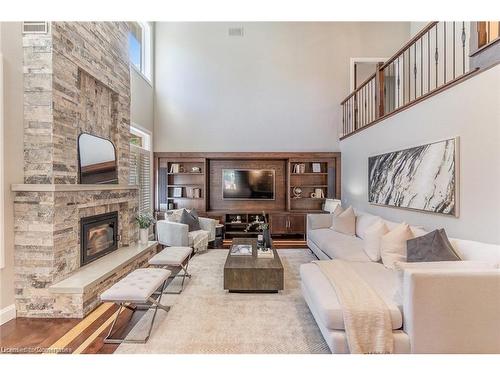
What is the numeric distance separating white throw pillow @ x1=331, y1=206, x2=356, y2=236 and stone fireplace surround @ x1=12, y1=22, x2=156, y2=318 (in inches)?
141

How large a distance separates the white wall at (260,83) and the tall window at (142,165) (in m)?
0.43

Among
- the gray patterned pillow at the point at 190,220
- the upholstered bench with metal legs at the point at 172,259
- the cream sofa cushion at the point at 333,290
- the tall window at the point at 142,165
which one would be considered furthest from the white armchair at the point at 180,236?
the cream sofa cushion at the point at 333,290

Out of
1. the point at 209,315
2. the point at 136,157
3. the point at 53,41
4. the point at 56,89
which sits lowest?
the point at 209,315

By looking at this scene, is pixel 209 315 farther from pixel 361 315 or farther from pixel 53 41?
pixel 53 41

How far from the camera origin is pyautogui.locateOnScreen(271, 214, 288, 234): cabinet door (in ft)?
21.0

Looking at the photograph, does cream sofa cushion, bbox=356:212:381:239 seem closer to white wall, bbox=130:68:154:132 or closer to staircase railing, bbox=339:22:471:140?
staircase railing, bbox=339:22:471:140

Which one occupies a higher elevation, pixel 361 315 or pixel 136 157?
pixel 136 157

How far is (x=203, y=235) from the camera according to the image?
16.9ft

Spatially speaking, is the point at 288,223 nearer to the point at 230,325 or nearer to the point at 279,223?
the point at 279,223

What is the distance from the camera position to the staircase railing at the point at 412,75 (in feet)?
11.9

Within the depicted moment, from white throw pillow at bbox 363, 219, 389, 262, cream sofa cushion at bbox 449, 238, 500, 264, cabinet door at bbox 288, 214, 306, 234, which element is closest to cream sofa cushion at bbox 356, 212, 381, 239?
white throw pillow at bbox 363, 219, 389, 262

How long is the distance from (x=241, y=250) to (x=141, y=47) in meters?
5.40
